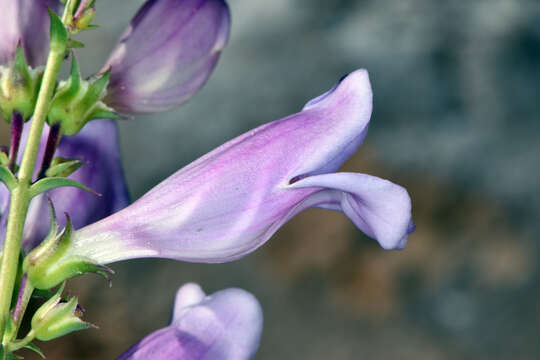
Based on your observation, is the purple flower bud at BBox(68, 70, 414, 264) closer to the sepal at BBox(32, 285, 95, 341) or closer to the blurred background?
the sepal at BBox(32, 285, 95, 341)

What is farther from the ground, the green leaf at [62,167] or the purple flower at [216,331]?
the green leaf at [62,167]

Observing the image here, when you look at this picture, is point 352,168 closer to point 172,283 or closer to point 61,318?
point 172,283

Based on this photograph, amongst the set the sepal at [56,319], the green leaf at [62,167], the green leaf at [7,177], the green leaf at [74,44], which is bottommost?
the sepal at [56,319]

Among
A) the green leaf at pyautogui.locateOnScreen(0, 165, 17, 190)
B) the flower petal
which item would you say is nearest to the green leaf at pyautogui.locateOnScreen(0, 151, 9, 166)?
the green leaf at pyautogui.locateOnScreen(0, 165, 17, 190)

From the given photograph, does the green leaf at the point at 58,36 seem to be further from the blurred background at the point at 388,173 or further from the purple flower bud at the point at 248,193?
the blurred background at the point at 388,173

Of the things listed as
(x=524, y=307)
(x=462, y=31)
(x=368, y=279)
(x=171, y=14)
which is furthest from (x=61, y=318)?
(x=462, y=31)

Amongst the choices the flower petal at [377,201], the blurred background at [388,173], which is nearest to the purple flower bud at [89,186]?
the flower petal at [377,201]
